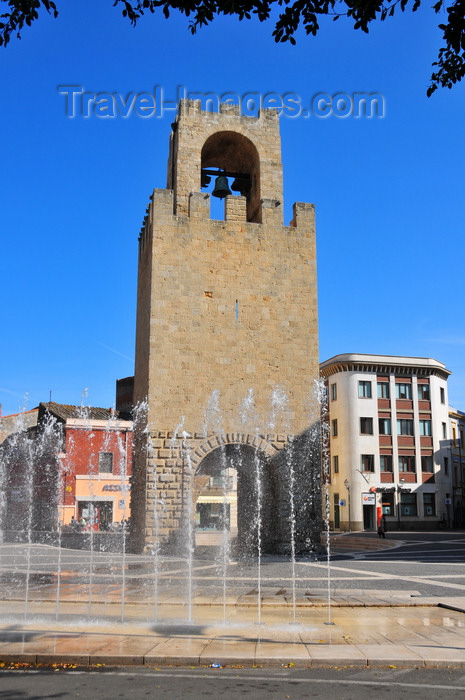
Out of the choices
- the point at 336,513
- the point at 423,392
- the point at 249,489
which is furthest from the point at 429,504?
the point at 249,489

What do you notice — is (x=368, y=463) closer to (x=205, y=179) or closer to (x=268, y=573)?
(x=205, y=179)

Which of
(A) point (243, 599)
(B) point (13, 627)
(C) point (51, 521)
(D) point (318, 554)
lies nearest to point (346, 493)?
(C) point (51, 521)

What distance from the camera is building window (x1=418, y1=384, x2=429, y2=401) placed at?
4372 centimetres

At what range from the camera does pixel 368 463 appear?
41656 mm

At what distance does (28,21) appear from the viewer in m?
5.21

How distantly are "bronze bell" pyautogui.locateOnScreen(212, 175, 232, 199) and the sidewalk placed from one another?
1539 centimetres

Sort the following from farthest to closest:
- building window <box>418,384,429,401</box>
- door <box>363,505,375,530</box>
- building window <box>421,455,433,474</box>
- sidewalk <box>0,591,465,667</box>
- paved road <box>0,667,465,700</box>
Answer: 1. building window <box>418,384,429,401</box>
2. building window <box>421,455,433,474</box>
3. door <box>363,505,375,530</box>
4. sidewalk <box>0,591,465,667</box>
5. paved road <box>0,667,465,700</box>

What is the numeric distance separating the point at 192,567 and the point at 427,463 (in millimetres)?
30910

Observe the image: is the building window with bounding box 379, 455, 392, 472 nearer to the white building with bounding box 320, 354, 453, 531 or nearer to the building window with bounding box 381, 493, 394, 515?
the white building with bounding box 320, 354, 453, 531

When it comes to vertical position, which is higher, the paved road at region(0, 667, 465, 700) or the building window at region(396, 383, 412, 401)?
the building window at region(396, 383, 412, 401)

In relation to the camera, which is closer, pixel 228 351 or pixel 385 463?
pixel 228 351

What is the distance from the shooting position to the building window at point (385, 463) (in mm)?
41719

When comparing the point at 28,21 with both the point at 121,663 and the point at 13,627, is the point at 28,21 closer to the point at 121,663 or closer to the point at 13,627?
the point at 121,663

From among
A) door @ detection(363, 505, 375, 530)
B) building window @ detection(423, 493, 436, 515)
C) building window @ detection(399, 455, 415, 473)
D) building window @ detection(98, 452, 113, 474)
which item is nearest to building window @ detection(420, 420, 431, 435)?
building window @ detection(399, 455, 415, 473)
